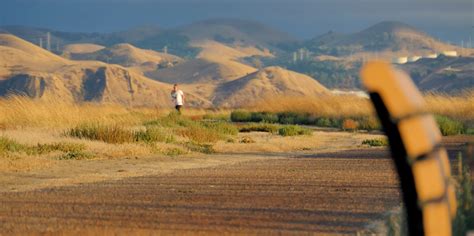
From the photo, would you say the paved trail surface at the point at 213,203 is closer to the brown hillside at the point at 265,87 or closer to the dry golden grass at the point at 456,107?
the dry golden grass at the point at 456,107

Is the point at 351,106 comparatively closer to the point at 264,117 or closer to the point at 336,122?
the point at 336,122

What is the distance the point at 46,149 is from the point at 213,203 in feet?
38.5

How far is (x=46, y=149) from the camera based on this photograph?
2309 centimetres

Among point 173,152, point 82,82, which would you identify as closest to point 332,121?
point 173,152

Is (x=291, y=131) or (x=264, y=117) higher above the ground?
(x=291, y=131)

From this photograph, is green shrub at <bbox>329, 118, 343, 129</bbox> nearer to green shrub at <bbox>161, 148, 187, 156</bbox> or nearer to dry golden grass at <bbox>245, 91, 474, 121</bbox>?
dry golden grass at <bbox>245, 91, 474, 121</bbox>

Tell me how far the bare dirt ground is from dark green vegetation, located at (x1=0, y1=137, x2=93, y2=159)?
4.04 meters

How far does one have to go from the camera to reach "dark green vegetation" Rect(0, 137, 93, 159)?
21.9m

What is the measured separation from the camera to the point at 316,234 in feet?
29.9

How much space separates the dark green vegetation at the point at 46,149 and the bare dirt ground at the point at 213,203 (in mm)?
4039

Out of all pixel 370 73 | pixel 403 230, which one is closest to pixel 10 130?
pixel 403 230

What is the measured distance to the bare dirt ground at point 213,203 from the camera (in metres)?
9.59

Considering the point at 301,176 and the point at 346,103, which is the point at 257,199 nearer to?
the point at 301,176

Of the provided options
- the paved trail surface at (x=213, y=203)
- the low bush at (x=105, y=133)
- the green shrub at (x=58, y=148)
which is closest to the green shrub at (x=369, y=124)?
the low bush at (x=105, y=133)
